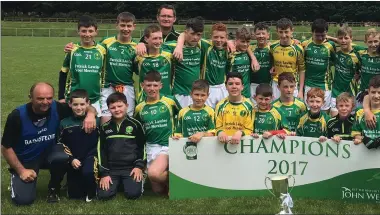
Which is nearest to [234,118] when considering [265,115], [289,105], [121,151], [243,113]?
[243,113]

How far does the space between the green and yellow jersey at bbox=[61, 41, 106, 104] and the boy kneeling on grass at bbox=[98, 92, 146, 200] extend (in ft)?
2.66

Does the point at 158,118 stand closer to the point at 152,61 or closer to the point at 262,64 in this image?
the point at 152,61

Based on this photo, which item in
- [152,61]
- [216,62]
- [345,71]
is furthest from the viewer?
[345,71]

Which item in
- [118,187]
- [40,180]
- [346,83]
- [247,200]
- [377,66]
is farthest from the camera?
[346,83]

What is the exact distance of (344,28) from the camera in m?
6.63

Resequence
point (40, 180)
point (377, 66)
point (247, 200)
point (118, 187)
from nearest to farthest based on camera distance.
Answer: point (247, 200) → point (118, 187) → point (40, 180) → point (377, 66)

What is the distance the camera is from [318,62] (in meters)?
6.89

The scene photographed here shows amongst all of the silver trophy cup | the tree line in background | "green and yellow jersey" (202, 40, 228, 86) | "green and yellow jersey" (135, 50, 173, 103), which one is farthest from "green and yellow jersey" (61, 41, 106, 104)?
the tree line in background

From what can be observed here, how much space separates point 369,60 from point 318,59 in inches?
26.6

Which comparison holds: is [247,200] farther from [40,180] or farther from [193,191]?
[40,180]

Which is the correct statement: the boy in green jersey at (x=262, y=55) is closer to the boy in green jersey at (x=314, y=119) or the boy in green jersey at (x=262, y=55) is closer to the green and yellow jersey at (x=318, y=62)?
the green and yellow jersey at (x=318, y=62)

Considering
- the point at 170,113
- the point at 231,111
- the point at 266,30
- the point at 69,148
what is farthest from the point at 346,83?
the point at 69,148

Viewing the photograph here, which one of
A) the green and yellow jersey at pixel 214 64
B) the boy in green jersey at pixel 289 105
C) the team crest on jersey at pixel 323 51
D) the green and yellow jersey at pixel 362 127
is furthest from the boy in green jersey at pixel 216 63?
the green and yellow jersey at pixel 362 127

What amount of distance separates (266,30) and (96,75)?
8.21 ft
